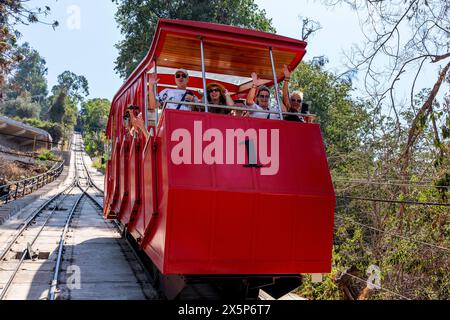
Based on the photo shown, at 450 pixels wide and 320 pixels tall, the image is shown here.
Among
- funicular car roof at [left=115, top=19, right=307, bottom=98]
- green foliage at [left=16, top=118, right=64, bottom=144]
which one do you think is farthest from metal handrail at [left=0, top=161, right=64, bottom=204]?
green foliage at [left=16, top=118, right=64, bottom=144]

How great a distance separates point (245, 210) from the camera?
5.58m

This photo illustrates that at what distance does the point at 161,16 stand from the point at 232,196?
23043 mm

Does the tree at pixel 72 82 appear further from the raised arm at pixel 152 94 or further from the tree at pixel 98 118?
the raised arm at pixel 152 94

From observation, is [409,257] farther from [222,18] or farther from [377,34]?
[222,18]

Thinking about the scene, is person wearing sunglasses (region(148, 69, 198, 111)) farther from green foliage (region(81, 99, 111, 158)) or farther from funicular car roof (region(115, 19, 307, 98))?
green foliage (region(81, 99, 111, 158))

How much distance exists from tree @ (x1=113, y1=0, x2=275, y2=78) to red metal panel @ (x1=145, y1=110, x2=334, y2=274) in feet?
68.5

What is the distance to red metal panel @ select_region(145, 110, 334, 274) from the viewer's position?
537 cm

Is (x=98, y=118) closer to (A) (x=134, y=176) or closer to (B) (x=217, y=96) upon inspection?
(A) (x=134, y=176)

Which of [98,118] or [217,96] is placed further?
[98,118]

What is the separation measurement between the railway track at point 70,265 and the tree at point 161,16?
13.7 m

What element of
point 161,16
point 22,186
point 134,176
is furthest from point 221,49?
point 22,186

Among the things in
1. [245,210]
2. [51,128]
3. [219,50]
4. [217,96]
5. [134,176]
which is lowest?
[245,210]

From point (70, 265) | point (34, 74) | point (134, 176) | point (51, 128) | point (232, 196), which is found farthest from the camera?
point (34, 74)
